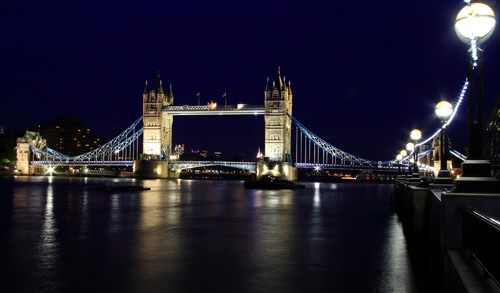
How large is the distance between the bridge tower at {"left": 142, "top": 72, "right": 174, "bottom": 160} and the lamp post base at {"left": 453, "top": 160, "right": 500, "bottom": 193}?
78.9m

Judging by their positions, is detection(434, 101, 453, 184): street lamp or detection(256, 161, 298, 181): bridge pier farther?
detection(256, 161, 298, 181): bridge pier

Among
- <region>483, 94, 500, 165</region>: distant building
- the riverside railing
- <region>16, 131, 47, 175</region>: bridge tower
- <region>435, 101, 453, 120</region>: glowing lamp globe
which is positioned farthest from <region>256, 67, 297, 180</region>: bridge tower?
the riverside railing

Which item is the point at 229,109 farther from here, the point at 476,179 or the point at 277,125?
the point at 476,179

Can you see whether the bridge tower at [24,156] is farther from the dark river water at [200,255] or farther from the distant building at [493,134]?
the dark river water at [200,255]

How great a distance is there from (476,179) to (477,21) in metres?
2.07

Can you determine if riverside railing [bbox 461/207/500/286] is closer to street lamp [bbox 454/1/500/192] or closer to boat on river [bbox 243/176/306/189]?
street lamp [bbox 454/1/500/192]

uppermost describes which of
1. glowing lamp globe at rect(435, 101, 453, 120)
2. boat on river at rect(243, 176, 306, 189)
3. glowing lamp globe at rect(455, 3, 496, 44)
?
glowing lamp globe at rect(455, 3, 496, 44)

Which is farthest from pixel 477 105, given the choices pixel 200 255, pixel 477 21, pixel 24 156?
pixel 24 156

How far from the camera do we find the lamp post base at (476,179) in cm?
606

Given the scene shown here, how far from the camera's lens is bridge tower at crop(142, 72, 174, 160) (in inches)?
3337

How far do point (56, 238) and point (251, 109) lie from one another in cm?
6351

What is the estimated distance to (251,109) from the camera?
76062 millimetres

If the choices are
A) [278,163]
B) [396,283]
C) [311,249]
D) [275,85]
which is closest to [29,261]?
[311,249]

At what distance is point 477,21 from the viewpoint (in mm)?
6590
